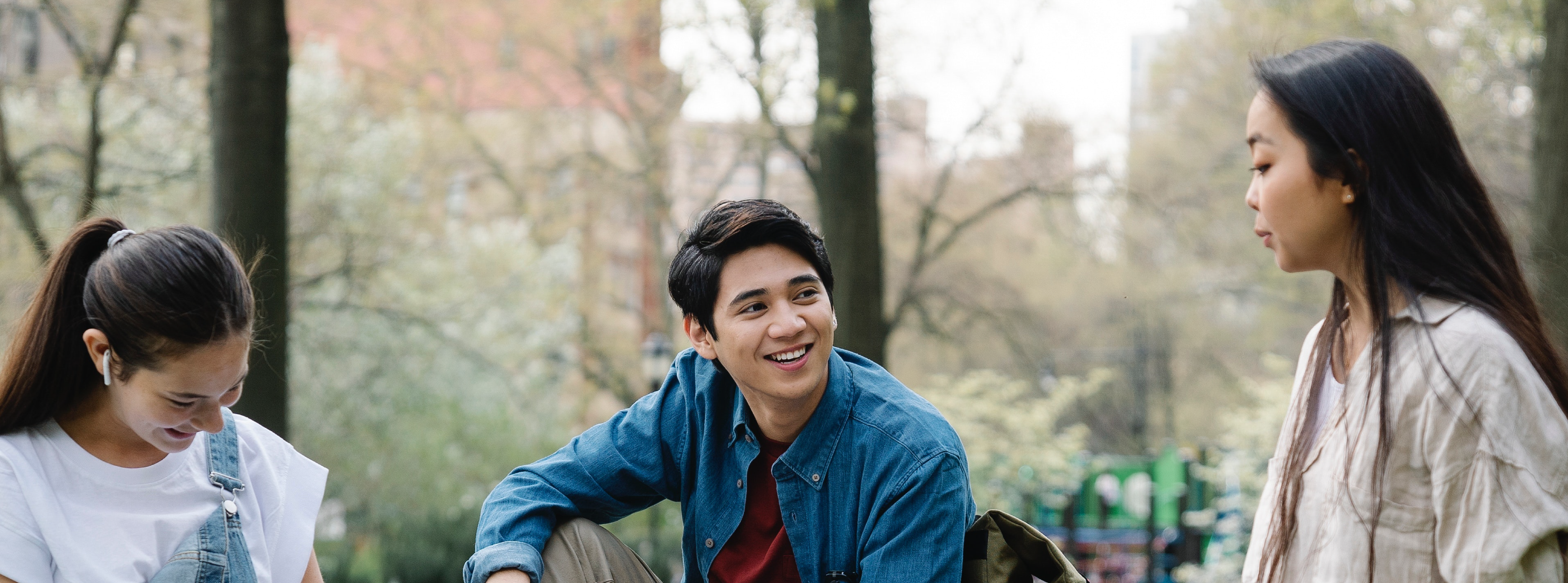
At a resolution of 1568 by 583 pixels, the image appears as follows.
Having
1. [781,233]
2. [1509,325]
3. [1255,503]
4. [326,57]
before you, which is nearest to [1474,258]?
[1509,325]

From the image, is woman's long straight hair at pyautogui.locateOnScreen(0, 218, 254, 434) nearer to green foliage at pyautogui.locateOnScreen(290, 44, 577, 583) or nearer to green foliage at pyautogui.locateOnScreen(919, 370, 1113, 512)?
green foliage at pyautogui.locateOnScreen(290, 44, 577, 583)

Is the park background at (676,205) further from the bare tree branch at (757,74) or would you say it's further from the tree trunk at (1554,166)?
the tree trunk at (1554,166)

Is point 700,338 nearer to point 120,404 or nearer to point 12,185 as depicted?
point 120,404

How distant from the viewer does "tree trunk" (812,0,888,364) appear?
571 centimetres

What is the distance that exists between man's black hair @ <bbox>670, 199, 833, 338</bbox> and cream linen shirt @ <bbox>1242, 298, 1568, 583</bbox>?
1188 mm

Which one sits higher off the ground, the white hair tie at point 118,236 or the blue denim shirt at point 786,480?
the white hair tie at point 118,236

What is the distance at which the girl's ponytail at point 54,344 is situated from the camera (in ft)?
7.36

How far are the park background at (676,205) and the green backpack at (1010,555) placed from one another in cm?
679

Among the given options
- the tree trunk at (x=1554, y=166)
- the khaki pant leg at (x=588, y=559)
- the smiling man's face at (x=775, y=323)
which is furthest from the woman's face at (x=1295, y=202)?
the tree trunk at (x=1554, y=166)

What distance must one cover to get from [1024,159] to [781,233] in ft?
45.4

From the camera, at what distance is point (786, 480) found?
2746 millimetres

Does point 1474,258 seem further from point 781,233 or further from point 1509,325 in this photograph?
point 781,233

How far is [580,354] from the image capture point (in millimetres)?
18375

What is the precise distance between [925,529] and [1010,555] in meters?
0.19
